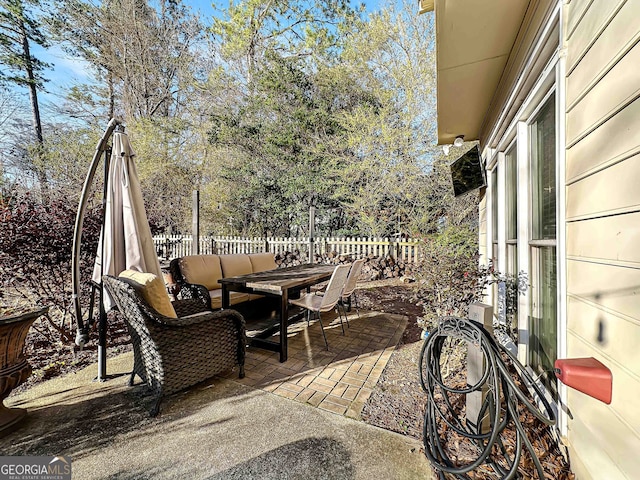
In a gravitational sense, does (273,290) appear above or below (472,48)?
below

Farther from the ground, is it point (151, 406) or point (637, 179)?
point (637, 179)

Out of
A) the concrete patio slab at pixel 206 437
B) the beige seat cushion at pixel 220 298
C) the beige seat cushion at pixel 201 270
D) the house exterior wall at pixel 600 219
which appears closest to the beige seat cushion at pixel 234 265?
the beige seat cushion at pixel 201 270

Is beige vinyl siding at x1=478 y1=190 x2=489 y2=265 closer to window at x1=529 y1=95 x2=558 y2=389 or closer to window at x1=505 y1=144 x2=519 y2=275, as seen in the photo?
window at x1=505 y1=144 x2=519 y2=275

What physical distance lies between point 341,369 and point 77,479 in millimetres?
1908

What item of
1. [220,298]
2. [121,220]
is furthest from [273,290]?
[121,220]

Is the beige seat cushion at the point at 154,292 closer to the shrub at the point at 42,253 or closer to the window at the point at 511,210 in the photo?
the shrub at the point at 42,253

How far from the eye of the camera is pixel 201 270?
13.5ft

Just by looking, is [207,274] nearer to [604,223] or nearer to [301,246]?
[604,223]

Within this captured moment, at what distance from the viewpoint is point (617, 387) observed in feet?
2.70

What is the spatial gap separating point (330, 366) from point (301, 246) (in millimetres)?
5660

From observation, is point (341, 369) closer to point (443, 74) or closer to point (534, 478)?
point (534, 478)

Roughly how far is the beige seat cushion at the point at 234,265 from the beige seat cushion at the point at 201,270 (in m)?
0.11

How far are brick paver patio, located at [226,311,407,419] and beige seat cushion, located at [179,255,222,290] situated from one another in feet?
4.60

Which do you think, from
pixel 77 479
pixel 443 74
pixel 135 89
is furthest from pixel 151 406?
pixel 135 89
